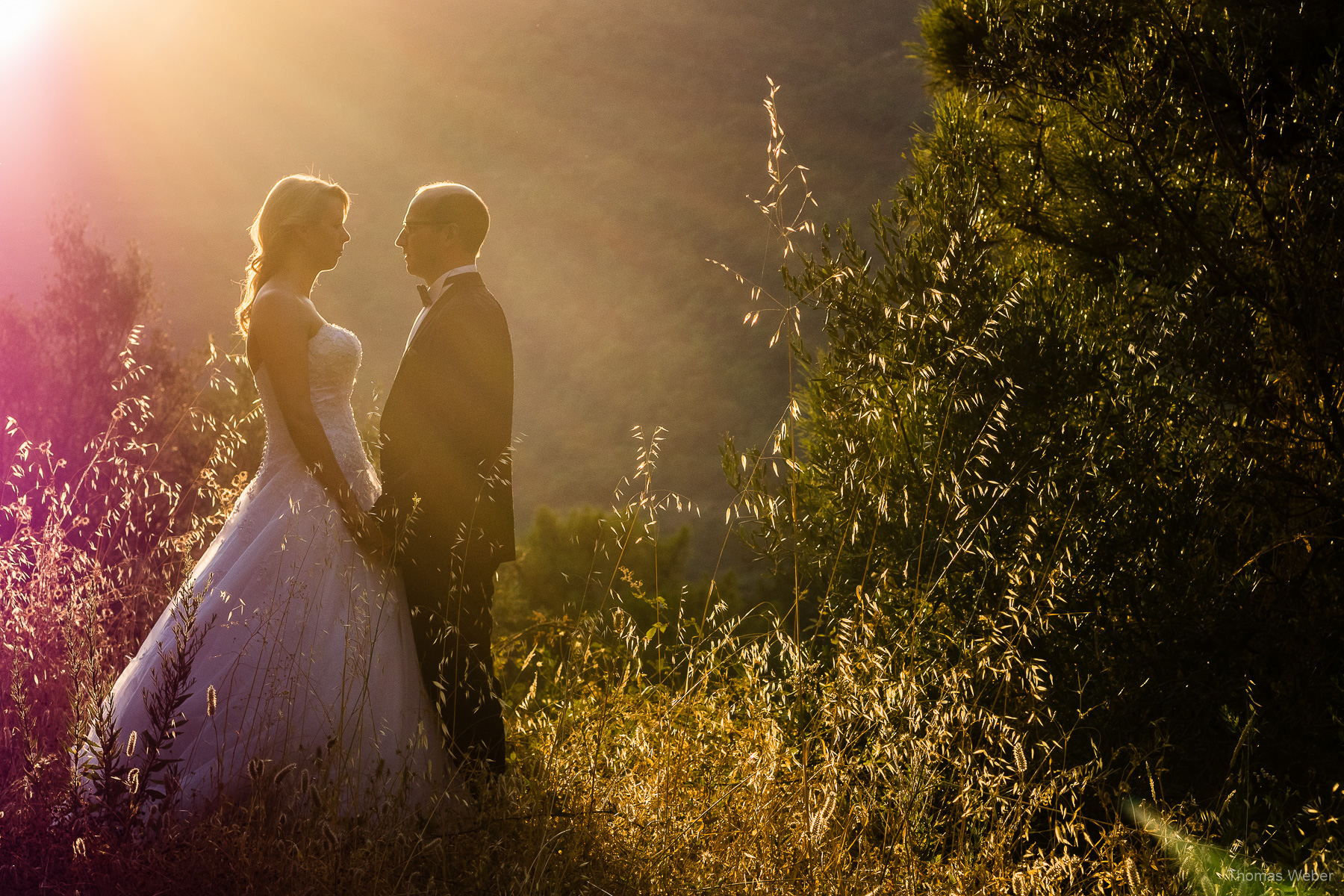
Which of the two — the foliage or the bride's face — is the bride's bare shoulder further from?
the foliage

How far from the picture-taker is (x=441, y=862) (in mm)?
1782

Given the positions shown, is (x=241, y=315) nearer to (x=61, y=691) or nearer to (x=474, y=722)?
(x=61, y=691)

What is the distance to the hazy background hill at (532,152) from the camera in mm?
33844

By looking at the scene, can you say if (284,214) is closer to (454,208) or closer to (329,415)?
(454,208)

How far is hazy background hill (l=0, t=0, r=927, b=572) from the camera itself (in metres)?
33.8

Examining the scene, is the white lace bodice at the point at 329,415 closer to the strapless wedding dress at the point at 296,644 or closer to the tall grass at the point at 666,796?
the strapless wedding dress at the point at 296,644

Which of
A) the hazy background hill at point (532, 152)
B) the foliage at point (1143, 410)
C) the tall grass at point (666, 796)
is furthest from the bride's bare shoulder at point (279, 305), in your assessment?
the hazy background hill at point (532, 152)

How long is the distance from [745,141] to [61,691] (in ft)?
178

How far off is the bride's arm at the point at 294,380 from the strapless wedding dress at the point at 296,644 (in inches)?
3.2

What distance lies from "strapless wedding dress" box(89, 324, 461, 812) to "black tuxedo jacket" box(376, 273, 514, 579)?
0.22 m

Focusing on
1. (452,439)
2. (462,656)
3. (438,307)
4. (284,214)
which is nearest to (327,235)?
(284,214)

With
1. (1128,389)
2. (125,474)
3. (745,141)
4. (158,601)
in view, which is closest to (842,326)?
(1128,389)

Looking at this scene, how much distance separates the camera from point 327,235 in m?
2.99

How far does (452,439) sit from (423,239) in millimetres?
791
